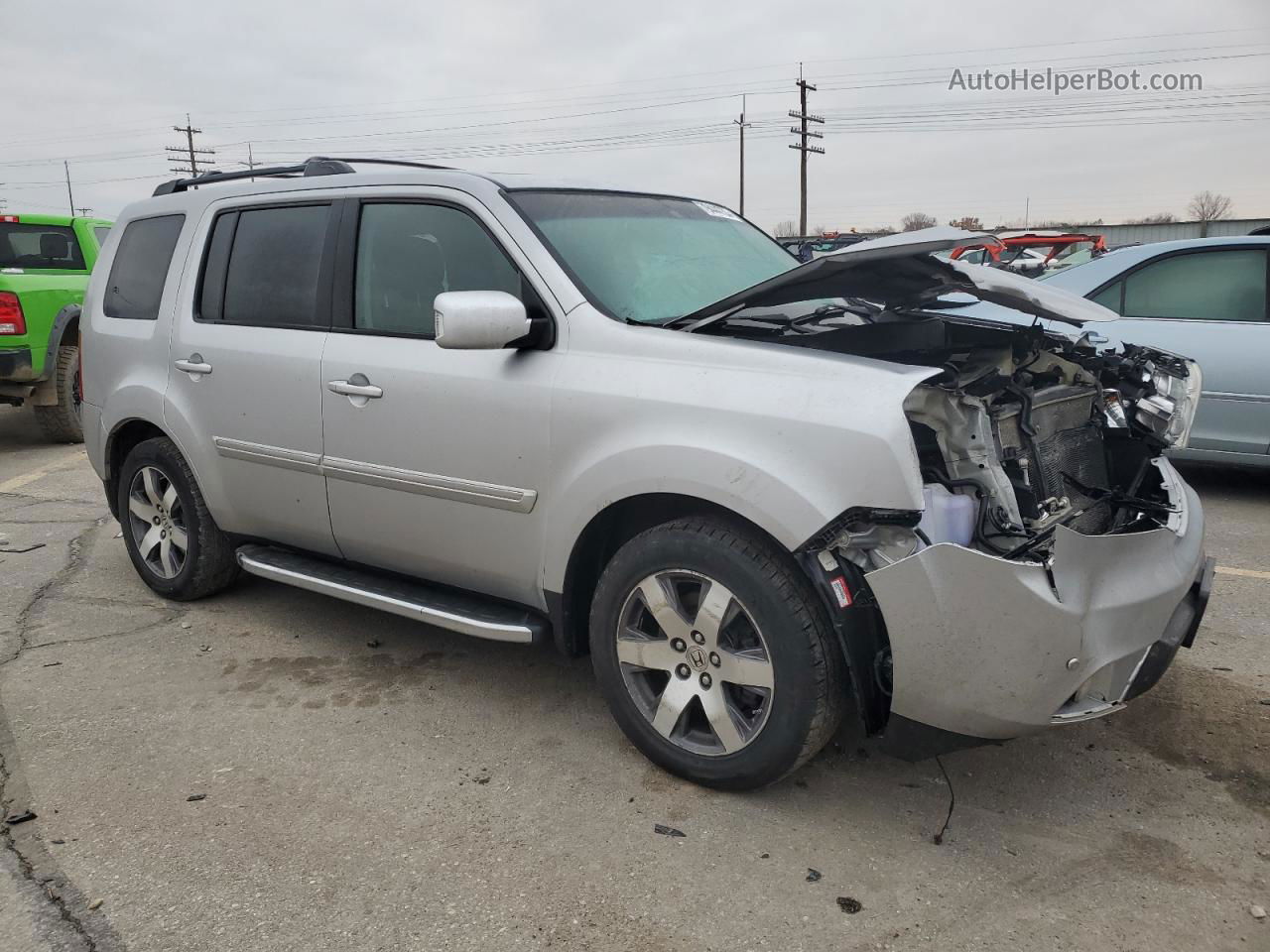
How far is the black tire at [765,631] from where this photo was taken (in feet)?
8.40

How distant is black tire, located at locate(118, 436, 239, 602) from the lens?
427 centimetres

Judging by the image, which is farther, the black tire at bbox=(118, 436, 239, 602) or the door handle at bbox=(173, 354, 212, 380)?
the black tire at bbox=(118, 436, 239, 602)

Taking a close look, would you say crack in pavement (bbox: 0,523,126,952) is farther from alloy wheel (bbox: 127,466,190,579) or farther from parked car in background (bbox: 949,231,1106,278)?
parked car in background (bbox: 949,231,1106,278)

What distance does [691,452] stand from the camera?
2.66 meters

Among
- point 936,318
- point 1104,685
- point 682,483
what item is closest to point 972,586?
point 1104,685

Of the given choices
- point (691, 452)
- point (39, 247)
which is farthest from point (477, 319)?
point (39, 247)

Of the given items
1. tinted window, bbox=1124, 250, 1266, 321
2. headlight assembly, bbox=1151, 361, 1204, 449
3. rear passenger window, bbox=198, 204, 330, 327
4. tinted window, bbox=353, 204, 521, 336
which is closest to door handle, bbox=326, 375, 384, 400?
tinted window, bbox=353, 204, 521, 336

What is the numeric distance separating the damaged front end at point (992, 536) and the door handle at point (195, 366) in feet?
7.23

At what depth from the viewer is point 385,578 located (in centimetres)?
371

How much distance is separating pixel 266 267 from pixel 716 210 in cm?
184

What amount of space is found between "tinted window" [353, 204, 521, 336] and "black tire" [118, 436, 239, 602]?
1313 mm

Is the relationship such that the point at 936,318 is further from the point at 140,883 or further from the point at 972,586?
the point at 140,883

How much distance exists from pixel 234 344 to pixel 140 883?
2114mm

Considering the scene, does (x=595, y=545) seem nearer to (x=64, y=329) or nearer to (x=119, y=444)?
(x=119, y=444)
